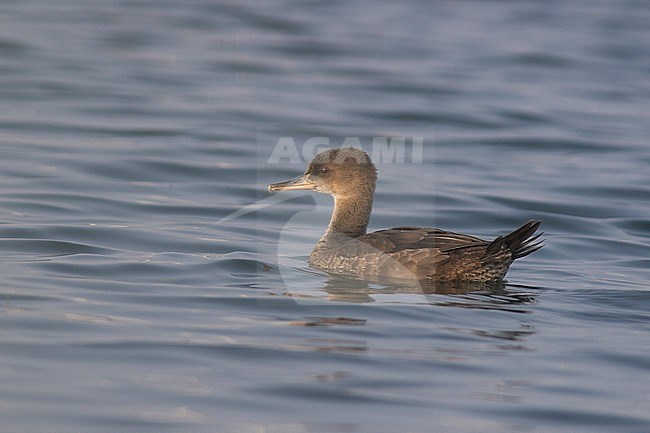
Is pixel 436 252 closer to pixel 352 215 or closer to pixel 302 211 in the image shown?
pixel 352 215

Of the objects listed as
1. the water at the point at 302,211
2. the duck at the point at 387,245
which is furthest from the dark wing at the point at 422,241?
the water at the point at 302,211

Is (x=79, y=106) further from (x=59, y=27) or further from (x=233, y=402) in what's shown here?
(x=233, y=402)

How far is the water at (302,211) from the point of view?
565cm

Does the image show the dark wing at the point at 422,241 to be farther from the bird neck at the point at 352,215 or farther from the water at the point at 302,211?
the bird neck at the point at 352,215

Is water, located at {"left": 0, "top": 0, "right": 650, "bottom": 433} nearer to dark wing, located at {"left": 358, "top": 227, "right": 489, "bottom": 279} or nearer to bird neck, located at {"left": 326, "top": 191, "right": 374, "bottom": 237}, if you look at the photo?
dark wing, located at {"left": 358, "top": 227, "right": 489, "bottom": 279}

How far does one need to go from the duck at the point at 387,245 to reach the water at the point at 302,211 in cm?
19

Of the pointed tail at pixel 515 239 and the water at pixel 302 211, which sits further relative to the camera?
the pointed tail at pixel 515 239

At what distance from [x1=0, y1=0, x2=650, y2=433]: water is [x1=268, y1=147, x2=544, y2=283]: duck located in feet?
0.62

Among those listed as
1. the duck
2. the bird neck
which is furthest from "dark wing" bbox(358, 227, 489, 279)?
the bird neck

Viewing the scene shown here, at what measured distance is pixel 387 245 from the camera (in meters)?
8.25

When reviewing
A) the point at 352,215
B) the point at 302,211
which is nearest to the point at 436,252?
the point at 352,215

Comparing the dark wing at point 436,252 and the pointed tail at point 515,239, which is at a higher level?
the pointed tail at point 515,239

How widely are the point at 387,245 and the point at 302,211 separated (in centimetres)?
283

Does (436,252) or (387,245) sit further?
(387,245)
